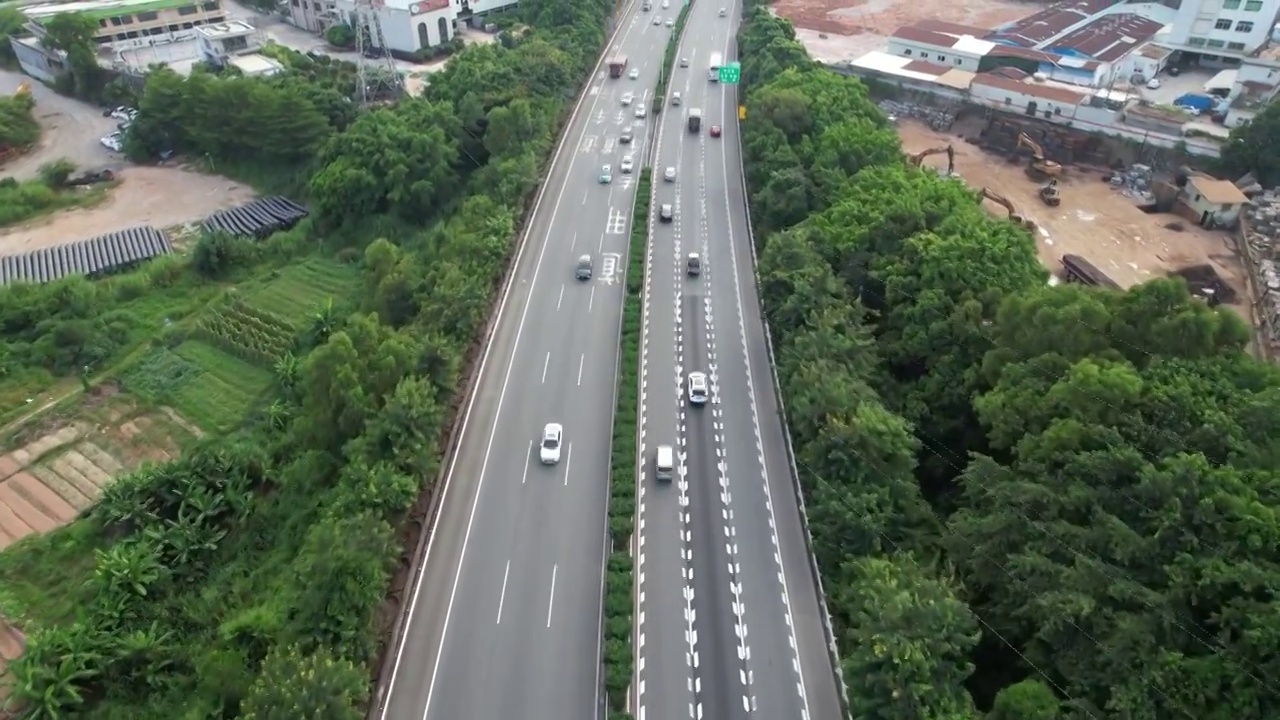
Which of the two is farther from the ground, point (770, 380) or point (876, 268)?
point (876, 268)

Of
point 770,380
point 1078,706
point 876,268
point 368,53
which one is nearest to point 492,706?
point 1078,706

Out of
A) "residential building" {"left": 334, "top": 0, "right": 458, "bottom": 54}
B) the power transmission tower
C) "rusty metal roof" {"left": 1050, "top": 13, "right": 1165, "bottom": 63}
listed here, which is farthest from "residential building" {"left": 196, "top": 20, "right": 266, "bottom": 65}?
"rusty metal roof" {"left": 1050, "top": 13, "right": 1165, "bottom": 63}

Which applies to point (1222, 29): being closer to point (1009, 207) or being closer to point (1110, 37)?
point (1110, 37)

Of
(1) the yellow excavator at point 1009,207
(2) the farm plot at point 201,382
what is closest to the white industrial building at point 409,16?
(2) the farm plot at point 201,382

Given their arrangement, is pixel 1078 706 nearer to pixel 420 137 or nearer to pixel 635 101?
pixel 420 137

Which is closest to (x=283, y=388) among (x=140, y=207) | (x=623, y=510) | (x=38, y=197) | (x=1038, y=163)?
(x=623, y=510)

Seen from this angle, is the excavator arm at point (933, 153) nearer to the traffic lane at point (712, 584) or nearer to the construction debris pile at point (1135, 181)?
the construction debris pile at point (1135, 181)

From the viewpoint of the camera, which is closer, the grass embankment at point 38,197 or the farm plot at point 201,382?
the farm plot at point 201,382
